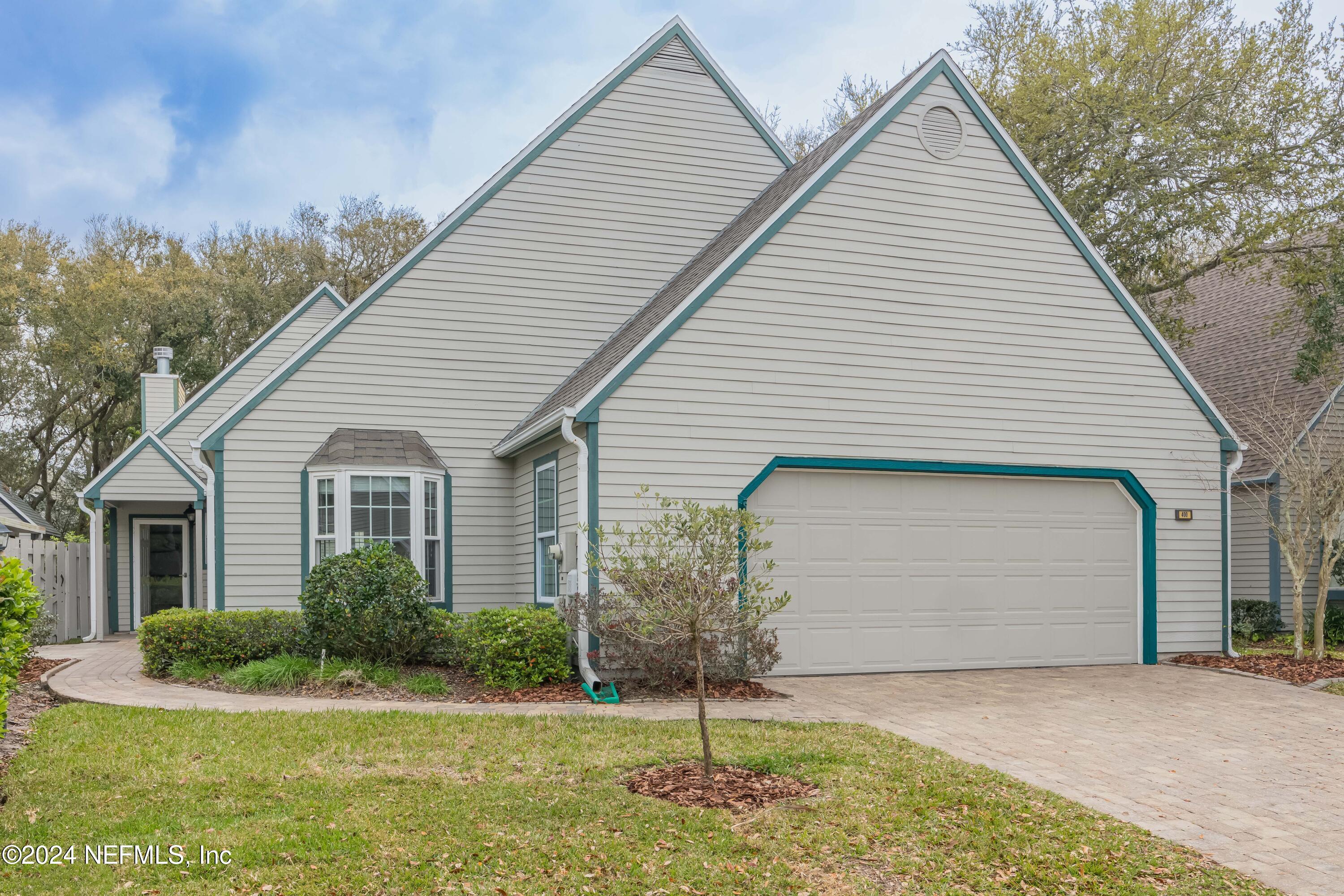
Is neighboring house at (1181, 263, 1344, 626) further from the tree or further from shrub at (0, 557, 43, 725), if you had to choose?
shrub at (0, 557, 43, 725)

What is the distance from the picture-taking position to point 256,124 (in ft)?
102

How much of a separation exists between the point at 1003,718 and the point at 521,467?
6735mm

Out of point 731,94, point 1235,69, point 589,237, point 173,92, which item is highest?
point 173,92

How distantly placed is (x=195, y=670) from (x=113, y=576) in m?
10.1

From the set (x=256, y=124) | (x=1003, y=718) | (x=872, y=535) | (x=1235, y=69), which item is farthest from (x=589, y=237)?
(x=256, y=124)

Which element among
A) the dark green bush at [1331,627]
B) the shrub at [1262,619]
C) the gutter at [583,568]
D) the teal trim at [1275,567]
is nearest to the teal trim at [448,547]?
the gutter at [583,568]

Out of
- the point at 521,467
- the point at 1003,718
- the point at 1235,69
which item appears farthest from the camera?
the point at 1235,69

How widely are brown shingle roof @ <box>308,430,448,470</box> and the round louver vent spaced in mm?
7152

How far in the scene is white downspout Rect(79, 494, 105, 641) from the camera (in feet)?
59.9

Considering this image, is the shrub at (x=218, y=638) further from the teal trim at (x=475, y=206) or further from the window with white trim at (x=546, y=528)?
the window with white trim at (x=546, y=528)

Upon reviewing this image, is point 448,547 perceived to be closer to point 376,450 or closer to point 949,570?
point 376,450

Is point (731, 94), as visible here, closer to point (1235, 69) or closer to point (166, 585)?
point (1235, 69)

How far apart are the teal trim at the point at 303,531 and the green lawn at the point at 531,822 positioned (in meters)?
4.79

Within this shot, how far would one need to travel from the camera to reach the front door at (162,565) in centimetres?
2016
